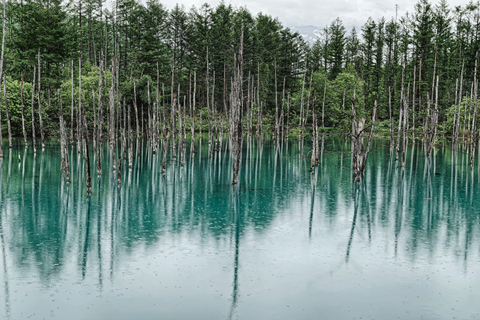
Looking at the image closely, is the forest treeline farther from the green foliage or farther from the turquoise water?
the turquoise water

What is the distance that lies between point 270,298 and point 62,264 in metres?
5.64

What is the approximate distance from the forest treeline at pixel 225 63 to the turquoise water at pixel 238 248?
15.8 meters

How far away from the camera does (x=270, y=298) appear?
1079cm

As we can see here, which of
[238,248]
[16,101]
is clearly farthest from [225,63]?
[238,248]

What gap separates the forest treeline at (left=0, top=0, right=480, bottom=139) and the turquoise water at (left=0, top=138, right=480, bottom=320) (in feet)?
52.0

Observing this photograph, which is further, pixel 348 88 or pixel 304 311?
pixel 348 88

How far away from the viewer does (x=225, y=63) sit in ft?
174

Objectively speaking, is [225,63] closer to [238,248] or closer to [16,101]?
[16,101]

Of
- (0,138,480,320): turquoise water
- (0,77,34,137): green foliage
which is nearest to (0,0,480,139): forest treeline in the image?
(0,77,34,137): green foliage

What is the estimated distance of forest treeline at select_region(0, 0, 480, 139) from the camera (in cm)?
4647

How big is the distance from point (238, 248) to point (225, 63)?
134 ft

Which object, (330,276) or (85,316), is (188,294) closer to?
(85,316)

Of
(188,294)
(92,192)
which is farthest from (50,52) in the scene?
(188,294)

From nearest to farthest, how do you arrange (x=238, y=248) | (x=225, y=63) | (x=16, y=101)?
(x=238, y=248) → (x=16, y=101) → (x=225, y=63)
